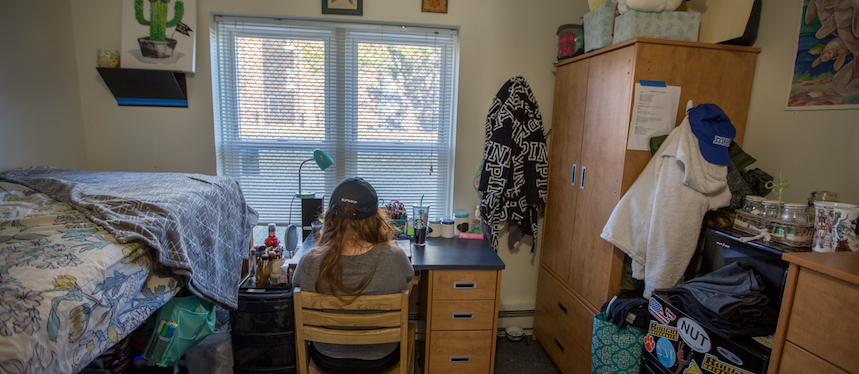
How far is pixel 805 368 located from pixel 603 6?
167 cm

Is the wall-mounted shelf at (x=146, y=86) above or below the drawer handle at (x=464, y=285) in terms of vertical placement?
above

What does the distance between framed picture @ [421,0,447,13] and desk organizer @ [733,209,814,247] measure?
191 cm

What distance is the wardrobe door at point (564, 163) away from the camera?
2.07 metres

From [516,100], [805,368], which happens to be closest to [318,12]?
[516,100]

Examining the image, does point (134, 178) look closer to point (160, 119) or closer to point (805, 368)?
point (160, 119)

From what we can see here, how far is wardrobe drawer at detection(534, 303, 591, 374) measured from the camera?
6.40 feet

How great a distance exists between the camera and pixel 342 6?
2225mm

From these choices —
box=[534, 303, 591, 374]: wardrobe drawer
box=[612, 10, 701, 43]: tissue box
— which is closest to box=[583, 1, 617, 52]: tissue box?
box=[612, 10, 701, 43]: tissue box

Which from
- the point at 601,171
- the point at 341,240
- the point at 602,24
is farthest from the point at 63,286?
the point at 602,24

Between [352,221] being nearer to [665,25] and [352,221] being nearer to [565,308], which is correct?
[565,308]

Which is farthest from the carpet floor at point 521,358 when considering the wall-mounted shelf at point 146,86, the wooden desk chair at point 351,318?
the wall-mounted shelf at point 146,86

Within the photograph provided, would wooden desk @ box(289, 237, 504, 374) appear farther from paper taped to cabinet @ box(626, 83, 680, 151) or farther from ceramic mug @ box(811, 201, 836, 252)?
ceramic mug @ box(811, 201, 836, 252)

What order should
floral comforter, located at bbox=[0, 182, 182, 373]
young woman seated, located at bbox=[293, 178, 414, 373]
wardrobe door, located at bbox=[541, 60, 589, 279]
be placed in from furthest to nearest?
wardrobe door, located at bbox=[541, 60, 589, 279] → young woman seated, located at bbox=[293, 178, 414, 373] → floral comforter, located at bbox=[0, 182, 182, 373]

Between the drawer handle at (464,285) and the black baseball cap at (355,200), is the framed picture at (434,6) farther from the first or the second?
the drawer handle at (464,285)
